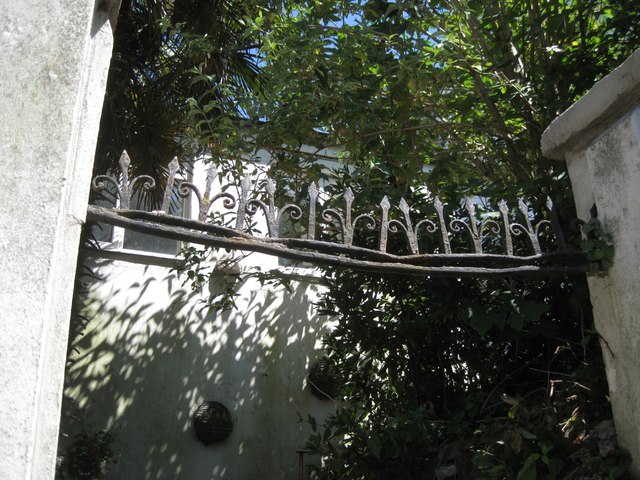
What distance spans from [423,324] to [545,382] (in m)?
0.92

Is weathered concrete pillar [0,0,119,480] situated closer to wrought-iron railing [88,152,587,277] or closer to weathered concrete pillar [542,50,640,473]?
wrought-iron railing [88,152,587,277]

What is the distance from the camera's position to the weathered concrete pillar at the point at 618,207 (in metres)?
3.15

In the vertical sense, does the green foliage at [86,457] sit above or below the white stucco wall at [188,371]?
below

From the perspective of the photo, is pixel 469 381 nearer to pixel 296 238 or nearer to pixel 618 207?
pixel 618 207

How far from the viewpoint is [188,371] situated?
7254 mm

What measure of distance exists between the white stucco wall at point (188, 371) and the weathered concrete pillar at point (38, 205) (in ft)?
15.3

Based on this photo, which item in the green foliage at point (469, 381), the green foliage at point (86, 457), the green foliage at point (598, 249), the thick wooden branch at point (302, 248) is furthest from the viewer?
the green foliage at point (86, 457)

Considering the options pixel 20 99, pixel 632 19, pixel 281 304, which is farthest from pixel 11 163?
pixel 281 304

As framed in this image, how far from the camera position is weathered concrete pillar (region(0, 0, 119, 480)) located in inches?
86.8

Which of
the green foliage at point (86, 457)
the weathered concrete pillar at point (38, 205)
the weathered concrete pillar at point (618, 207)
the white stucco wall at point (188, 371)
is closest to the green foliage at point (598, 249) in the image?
the weathered concrete pillar at point (618, 207)

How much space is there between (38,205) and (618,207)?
2425mm

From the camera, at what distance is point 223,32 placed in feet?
23.0

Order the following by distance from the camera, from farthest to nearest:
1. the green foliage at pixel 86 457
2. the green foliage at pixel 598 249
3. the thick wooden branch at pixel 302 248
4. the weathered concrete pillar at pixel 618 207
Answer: the green foliage at pixel 86 457, the green foliage at pixel 598 249, the weathered concrete pillar at pixel 618 207, the thick wooden branch at pixel 302 248

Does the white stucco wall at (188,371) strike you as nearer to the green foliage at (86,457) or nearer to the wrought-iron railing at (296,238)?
the green foliage at (86,457)
